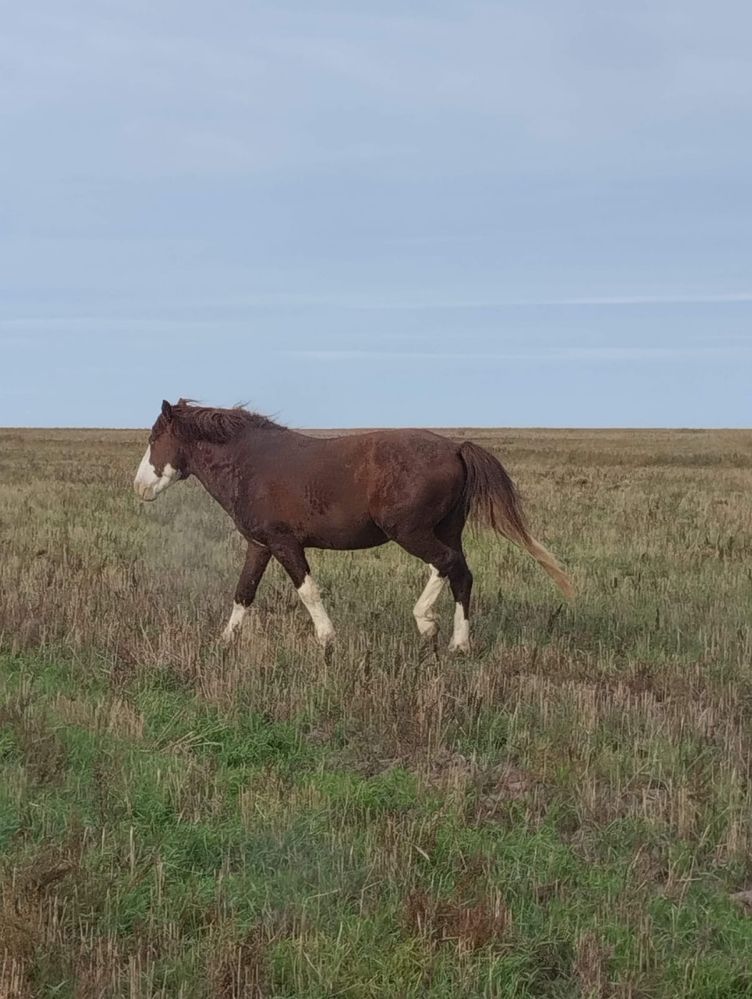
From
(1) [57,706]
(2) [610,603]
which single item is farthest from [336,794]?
(2) [610,603]

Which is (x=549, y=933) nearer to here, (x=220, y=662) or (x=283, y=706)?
(x=283, y=706)

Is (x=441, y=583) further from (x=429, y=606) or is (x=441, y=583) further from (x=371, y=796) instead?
(x=371, y=796)

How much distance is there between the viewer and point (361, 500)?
8031 millimetres

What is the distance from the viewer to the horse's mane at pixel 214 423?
340 inches

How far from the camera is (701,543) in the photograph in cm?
1355

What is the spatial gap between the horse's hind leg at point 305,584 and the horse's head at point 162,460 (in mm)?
1250

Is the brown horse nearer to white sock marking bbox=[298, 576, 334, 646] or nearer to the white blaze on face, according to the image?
white sock marking bbox=[298, 576, 334, 646]

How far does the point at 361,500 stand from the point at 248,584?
114 centimetres

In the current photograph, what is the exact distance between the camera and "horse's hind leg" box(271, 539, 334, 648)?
799 cm

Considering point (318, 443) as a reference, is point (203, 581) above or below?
below

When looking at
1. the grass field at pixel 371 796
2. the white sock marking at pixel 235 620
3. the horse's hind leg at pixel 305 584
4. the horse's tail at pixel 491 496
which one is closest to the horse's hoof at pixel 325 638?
the horse's hind leg at pixel 305 584

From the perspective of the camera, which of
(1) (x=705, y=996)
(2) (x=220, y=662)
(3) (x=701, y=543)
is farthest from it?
(3) (x=701, y=543)

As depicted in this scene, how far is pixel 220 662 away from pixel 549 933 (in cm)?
385

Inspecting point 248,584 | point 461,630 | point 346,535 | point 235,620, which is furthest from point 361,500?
point 235,620
